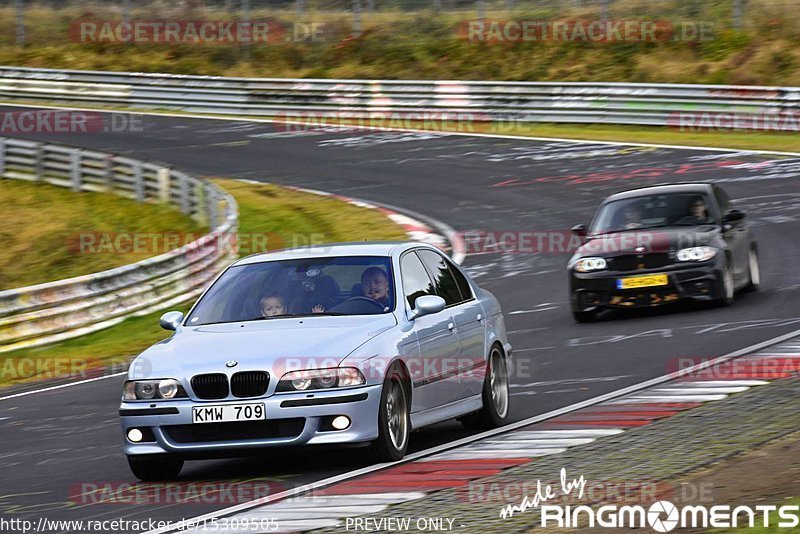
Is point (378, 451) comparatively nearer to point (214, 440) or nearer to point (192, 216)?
point (214, 440)

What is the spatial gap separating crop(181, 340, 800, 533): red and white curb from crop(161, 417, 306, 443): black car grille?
483 millimetres

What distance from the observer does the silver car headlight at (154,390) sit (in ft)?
27.9

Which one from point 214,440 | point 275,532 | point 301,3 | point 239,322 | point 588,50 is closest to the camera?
point 275,532

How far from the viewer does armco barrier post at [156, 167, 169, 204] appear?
90.2 ft

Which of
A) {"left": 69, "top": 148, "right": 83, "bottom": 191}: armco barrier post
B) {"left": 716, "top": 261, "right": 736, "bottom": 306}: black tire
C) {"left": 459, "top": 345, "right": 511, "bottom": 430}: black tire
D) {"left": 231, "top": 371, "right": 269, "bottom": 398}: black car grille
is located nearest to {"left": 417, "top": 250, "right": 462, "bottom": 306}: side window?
{"left": 459, "top": 345, "right": 511, "bottom": 430}: black tire

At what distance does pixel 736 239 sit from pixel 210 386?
1006 centimetres

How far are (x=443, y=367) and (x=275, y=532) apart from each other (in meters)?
2.96

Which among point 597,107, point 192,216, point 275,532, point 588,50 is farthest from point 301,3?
point 275,532

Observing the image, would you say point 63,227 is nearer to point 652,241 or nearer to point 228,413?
point 652,241

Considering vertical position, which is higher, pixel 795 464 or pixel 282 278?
pixel 282 278

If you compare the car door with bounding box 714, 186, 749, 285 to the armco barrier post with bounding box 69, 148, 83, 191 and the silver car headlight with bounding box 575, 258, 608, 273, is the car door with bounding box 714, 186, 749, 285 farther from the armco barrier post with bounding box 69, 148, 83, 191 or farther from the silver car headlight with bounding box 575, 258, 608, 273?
the armco barrier post with bounding box 69, 148, 83, 191

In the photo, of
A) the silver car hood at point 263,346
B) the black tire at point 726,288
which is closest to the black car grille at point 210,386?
the silver car hood at point 263,346

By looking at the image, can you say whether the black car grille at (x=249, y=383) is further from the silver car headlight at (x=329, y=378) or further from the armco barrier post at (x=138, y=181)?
the armco barrier post at (x=138, y=181)

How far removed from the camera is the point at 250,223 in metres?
26.3
